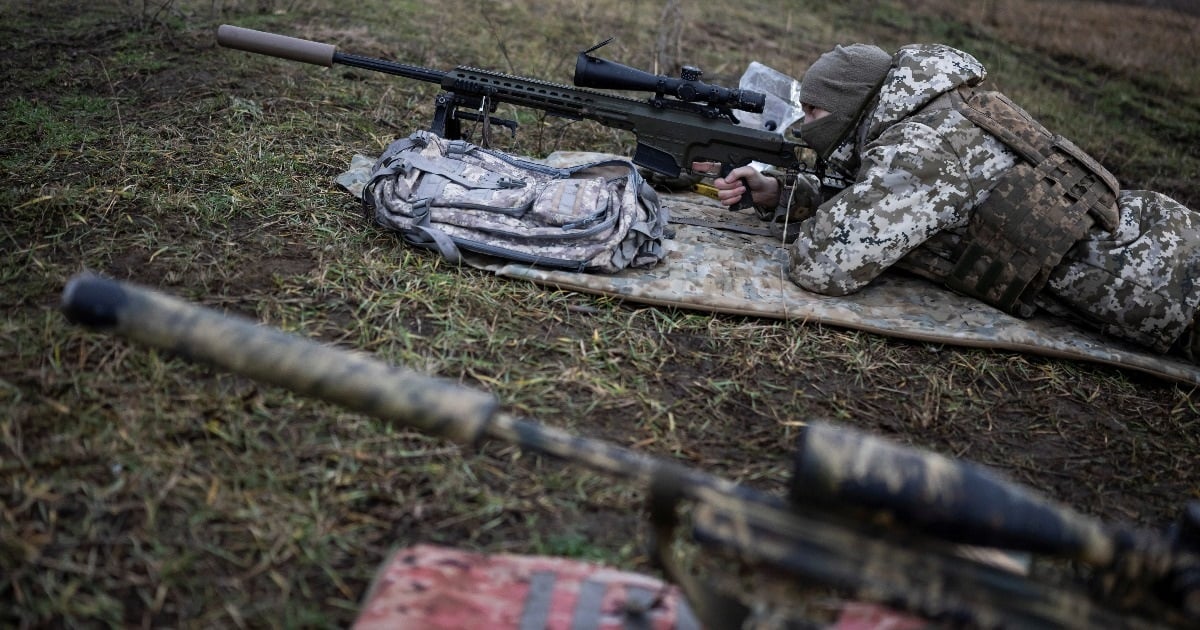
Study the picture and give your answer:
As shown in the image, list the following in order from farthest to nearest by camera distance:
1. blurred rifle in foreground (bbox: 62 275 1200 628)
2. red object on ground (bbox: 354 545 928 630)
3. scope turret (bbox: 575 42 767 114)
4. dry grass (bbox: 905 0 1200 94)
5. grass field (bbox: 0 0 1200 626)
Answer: dry grass (bbox: 905 0 1200 94)
scope turret (bbox: 575 42 767 114)
grass field (bbox: 0 0 1200 626)
red object on ground (bbox: 354 545 928 630)
blurred rifle in foreground (bbox: 62 275 1200 628)

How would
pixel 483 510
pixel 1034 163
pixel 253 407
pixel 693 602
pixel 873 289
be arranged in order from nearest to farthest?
pixel 693 602 → pixel 483 510 → pixel 253 407 → pixel 1034 163 → pixel 873 289

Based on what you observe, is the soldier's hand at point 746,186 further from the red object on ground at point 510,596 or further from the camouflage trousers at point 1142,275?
the red object on ground at point 510,596

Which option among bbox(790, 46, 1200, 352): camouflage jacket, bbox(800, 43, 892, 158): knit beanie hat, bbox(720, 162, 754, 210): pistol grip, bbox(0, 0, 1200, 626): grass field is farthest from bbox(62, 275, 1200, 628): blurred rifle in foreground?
bbox(720, 162, 754, 210): pistol grip

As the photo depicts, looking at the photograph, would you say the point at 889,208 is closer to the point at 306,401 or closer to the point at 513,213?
the point at 513,213

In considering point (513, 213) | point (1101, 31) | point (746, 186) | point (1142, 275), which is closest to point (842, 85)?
point (746, 186)

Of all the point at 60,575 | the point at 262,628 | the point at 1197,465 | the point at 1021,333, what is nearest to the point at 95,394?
the point at 60,575

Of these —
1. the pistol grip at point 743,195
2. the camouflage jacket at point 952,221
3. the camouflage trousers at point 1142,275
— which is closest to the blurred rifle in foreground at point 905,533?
the camouflage jacket at point 952,221

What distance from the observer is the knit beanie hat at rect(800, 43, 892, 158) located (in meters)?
Result: 4.53

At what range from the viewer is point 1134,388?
435 cm

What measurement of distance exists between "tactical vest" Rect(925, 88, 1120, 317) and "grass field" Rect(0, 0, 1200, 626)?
1.43ft

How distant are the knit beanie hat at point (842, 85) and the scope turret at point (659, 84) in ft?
1.03

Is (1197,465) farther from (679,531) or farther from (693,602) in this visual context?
(693,602)

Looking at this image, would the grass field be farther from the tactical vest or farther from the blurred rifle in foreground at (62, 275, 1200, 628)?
the blurred rifle in foreground at (62, 275, 1200, 628)

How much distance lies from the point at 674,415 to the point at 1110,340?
8.26 ft
